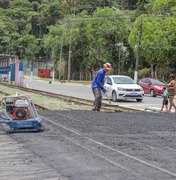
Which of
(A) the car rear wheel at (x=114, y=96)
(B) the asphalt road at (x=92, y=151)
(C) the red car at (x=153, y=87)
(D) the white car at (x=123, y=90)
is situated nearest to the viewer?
(B) the asphalt road at (x=92, y=151)

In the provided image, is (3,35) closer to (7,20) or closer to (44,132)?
(7,20)

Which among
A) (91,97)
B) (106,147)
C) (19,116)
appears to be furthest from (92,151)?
(91,97)

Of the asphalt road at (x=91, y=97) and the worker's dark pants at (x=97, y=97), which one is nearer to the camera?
the worker's dark pants at (x=97, y=97)

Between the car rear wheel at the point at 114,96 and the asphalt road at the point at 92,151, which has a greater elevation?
the asphalt road at the point at 92,151

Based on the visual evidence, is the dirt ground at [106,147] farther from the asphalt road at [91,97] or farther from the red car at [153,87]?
the red car at [153,87]

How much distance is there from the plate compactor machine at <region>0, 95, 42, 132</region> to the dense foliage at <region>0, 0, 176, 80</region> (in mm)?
40282

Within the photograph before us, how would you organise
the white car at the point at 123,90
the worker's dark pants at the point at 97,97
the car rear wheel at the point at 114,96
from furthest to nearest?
the car rear wheel at the point at 114,96 → the white car at the point at 123,90 → the worker's dark pants at the point at 97,97

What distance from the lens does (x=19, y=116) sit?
13.0m

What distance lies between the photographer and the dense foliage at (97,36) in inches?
2505

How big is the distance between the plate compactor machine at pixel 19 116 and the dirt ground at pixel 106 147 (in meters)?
0.36

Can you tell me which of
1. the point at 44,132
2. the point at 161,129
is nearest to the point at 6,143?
the point at 44,132

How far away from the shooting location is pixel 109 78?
31.8 m

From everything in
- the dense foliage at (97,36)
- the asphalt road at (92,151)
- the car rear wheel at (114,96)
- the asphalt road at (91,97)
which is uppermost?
the dense foliage at (97,36)

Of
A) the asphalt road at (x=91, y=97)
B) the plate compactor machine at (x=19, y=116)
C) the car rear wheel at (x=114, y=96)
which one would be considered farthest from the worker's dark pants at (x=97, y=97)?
the car rear wheel at (x=114, y=96)
